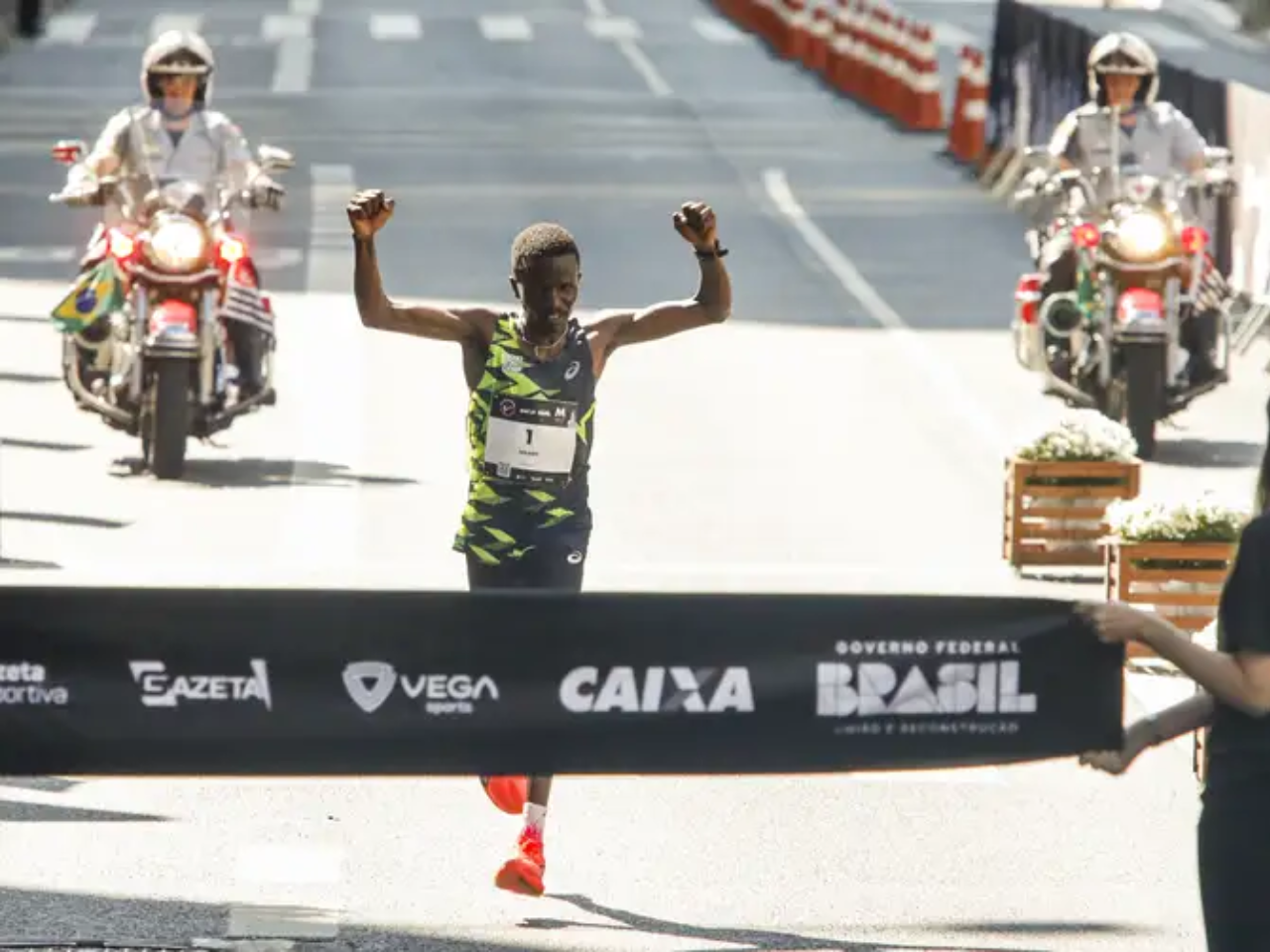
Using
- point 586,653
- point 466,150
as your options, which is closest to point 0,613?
point 586,653

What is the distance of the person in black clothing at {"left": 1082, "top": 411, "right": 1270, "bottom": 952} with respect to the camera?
289 inches

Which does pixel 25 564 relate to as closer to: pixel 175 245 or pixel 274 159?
pixel 175 245

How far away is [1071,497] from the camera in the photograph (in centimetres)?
1681

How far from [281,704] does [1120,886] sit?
9.50ft

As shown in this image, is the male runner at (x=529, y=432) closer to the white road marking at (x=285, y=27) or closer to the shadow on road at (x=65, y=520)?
the shadow on road at (x=65, y=520)

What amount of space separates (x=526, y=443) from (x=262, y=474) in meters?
9.11

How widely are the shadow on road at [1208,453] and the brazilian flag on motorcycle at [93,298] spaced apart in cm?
566

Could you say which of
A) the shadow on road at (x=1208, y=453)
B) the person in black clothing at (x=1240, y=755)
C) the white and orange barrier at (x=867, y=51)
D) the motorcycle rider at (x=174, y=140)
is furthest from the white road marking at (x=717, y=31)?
the person in black clothing at (x=1240, y=755)

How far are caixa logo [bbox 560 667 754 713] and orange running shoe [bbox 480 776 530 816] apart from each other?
1880 mm

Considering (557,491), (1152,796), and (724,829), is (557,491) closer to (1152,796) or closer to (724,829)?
(724,829)

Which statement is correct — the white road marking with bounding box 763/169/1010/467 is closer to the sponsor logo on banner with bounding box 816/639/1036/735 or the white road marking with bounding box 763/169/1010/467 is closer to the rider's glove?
the rider's glove

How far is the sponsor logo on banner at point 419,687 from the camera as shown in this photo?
29.9 ft

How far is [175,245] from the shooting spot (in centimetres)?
1900

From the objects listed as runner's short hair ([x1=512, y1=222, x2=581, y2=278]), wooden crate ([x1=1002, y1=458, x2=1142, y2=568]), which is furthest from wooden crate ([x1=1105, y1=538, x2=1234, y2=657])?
runner's short hair ([x1=512, y1=222, x2=581, y2=278])
